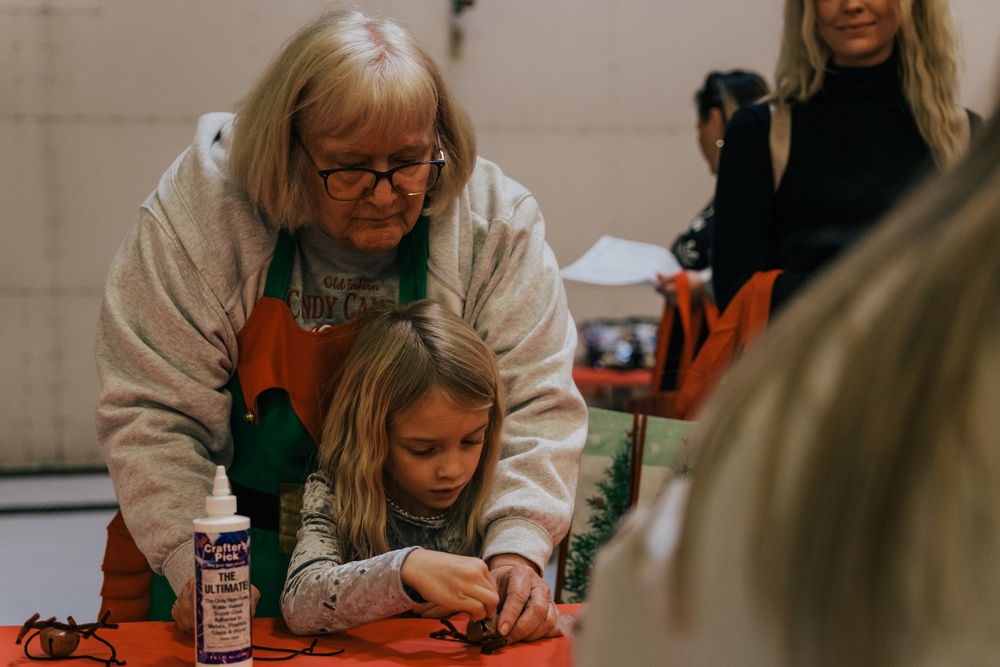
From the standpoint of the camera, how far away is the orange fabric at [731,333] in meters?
2.37

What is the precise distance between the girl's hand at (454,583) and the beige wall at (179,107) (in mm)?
4994

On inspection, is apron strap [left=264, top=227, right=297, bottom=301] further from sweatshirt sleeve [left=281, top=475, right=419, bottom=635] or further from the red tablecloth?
the red tablecloth

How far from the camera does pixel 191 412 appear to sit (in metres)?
1.87

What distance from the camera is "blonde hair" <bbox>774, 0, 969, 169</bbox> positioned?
2.40 metres

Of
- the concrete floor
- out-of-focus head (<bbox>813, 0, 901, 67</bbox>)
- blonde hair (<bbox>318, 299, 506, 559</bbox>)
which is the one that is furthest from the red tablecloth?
blonde hair (<bbox>318, 299, 506, 559</bbox>)

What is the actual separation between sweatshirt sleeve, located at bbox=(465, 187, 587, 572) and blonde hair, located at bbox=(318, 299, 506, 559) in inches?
2.1

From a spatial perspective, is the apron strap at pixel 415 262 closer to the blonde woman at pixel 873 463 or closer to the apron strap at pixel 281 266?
the apron strap at pixel 281 266

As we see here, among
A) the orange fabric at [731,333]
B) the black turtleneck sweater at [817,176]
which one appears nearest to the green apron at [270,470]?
the orange fabric at [731,333]

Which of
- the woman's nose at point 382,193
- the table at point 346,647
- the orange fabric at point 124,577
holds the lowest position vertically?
the orange fabric at point 124,577

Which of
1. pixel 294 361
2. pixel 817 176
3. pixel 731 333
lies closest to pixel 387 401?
pixel 294 361

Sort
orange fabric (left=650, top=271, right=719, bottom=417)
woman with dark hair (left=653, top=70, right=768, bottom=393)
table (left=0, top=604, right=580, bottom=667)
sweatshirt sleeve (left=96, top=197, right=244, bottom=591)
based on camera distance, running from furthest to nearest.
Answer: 1. woman with dark hair (left=653, top=70, right=768, bottom=393)
2. orange fabric (left=650, top=271, right=719, bottom=417)
3. sweatshirt sleeve (left=96, top=197, right=244, bottom=591)
4. table (left=0, top=604, right=580, bottom=667)

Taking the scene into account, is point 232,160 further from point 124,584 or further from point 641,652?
point 641,652

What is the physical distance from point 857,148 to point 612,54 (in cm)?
425

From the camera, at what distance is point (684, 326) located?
3020mm
